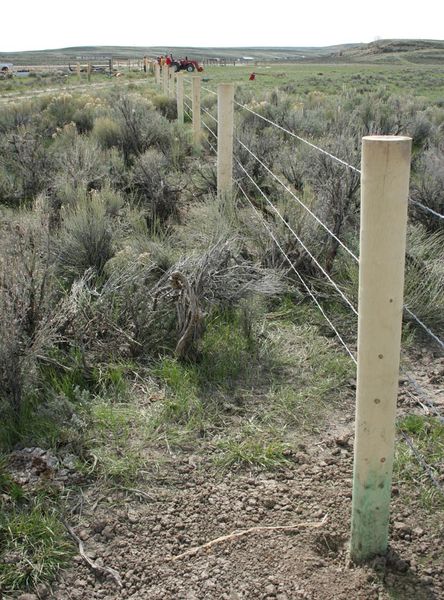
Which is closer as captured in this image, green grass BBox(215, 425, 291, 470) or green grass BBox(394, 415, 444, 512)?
green grass BBox(394, 415, 444, 512)

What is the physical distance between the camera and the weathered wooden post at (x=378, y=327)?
8.37 feet

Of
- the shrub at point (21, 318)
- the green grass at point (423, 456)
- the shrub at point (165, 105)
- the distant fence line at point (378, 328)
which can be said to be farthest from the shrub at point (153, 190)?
the shrub at point (165, 105)

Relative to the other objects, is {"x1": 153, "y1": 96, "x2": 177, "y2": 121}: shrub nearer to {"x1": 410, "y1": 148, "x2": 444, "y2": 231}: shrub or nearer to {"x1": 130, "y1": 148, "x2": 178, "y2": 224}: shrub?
{"x1": 130, "y1": 148, "x2": 178, "y2": 224}: shrub

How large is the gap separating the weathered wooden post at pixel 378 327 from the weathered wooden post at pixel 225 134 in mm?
5098

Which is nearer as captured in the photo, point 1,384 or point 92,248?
point 1,384

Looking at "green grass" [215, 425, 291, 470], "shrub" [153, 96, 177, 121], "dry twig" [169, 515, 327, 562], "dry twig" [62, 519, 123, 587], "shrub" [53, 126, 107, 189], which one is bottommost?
"dry twig" [62, 519, 123, 587]

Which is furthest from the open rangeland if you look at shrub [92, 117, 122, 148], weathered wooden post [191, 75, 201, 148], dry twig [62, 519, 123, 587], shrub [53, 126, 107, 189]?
shrub [92, 117, 122, 148]

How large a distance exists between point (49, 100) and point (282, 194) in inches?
591

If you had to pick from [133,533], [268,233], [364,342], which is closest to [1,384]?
[133,533]

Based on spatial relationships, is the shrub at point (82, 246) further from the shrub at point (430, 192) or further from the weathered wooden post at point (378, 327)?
the weathered wooden post at point (378, 327)

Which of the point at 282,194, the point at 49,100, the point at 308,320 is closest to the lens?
the point at 308,320

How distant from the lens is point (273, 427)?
4.20 metres

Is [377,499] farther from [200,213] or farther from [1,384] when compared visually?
[200,213]

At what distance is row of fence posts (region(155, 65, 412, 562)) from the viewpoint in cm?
255
